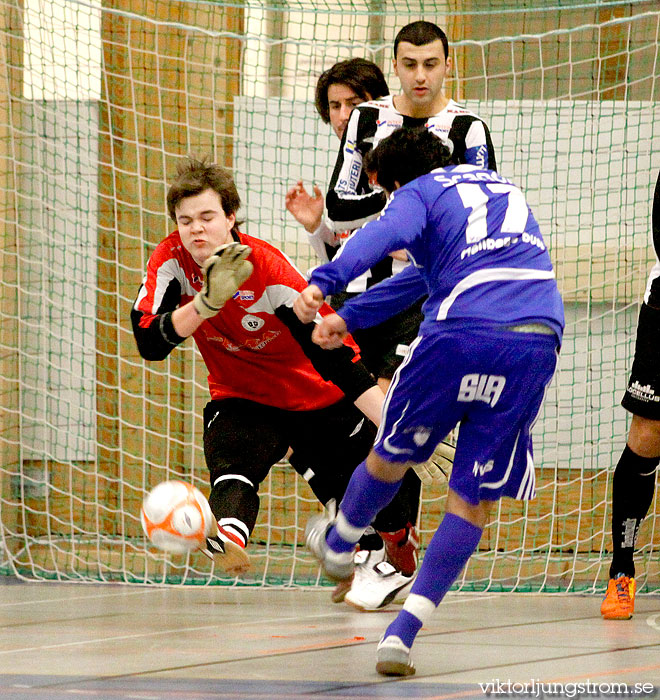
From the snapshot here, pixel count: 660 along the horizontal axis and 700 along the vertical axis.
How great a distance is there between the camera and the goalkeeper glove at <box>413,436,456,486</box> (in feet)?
13.0

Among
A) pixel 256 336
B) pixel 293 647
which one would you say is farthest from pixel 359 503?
pixel 256 336

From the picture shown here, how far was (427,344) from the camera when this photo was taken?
9.70ft

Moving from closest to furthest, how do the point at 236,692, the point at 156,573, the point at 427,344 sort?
1. the point at 236,692
2. the point at 427,344
3. the point at 156,573

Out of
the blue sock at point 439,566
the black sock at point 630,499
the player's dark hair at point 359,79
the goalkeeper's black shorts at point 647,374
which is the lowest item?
the black sock at point 630,499

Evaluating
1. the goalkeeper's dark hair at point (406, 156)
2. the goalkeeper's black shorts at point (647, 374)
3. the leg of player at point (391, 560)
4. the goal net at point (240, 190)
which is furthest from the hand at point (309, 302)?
the goal net at point (240, 190)

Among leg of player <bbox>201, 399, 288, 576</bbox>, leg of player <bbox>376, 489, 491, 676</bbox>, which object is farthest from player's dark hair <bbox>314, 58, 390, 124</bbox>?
leg of player <bbox>376, 489, 491, 676</bbox>

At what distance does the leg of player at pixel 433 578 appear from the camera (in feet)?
9.20

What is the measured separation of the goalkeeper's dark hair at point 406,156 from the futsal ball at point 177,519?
1072 millimetres

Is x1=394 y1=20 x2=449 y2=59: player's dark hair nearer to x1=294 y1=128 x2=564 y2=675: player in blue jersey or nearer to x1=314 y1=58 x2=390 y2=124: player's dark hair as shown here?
x1=314 y1=58 x2=390 y2=124: player's dark hair

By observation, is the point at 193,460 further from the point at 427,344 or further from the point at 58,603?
the point at 427,344

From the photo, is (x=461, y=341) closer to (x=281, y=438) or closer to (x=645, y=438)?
(x=281, y=438)

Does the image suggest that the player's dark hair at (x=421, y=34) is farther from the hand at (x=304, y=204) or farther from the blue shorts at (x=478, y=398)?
the blue shorts at (x=478, y=398)

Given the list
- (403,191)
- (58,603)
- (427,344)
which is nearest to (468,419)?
(427,344)

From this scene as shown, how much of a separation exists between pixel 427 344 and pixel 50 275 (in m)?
3.33
